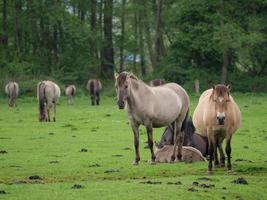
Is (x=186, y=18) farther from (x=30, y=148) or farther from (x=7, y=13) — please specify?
(x=30, y=148)

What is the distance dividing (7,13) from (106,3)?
9.11 metres

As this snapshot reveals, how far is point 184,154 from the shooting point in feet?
60.8

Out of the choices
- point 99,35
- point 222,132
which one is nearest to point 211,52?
point 99,35

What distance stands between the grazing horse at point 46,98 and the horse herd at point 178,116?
1405 cm

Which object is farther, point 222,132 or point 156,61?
point 156,61

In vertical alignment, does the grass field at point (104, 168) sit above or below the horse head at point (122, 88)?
below

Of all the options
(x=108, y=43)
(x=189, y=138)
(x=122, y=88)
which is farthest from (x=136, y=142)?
(x=108, y=43)

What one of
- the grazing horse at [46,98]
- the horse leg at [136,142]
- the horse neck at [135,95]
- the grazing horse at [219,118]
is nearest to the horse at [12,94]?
the grazing horse at [46,98]

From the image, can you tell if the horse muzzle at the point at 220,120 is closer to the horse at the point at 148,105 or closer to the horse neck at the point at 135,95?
the horse at the point at 148,105

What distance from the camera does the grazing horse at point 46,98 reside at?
3291 centimetres

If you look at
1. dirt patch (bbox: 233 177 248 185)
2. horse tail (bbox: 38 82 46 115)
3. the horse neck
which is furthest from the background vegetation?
dirt patch (bbox: 233 177 248 185)

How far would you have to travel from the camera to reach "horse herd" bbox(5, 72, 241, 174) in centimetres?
1616

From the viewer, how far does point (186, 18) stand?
54.6m

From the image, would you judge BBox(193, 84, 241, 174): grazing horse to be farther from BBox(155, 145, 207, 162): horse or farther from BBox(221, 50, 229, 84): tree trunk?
BBox(221, 50, 229, 84): tree trunk
